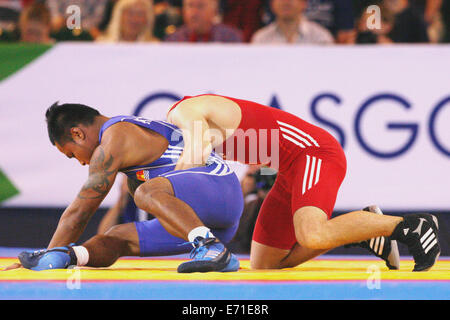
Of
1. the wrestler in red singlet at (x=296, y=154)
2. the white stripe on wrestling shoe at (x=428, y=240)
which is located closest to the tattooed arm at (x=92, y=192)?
the wrestler in red singlet at (x=296, y=154)

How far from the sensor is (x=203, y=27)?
6117 mm

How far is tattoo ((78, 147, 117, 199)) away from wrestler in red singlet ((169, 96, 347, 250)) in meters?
0.43

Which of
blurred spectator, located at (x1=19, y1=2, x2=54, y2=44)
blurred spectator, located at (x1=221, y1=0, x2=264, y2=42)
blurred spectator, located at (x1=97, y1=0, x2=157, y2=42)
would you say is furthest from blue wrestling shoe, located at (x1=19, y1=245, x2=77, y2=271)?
blurred spectator, located at (x1=221, y1=0, x2=264, y2=42)

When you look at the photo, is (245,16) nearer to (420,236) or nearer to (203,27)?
(203,27)

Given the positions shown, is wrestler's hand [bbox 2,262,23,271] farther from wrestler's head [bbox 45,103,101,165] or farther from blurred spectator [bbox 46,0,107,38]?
blurred spectator [bbox 46,0,107,38]

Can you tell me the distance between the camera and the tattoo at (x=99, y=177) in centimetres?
326

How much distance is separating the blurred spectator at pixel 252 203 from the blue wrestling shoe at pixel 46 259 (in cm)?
191

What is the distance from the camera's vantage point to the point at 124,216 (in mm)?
5223

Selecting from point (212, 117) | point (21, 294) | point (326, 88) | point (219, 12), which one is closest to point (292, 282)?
point (212, 117)

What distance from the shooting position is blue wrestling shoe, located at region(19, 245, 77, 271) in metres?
3.19

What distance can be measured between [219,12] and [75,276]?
4.31m

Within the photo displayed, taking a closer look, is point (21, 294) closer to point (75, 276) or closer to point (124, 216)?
point (75, 276)

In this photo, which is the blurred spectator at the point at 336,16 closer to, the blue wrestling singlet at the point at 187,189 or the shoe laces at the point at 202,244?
the blue wrestling singlet at the point at 187,189

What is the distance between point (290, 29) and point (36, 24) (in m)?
2.16
